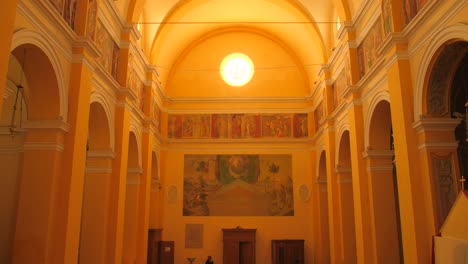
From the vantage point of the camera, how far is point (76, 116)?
30.7ft

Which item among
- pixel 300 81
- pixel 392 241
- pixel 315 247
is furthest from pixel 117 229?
pixel 300 81

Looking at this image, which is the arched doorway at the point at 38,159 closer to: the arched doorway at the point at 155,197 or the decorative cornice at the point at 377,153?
the decorative cornice at the point at 377,153

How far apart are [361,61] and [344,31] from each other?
1303 millimetres

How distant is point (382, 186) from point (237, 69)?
1141 centimetres

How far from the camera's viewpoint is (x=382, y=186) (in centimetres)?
1136

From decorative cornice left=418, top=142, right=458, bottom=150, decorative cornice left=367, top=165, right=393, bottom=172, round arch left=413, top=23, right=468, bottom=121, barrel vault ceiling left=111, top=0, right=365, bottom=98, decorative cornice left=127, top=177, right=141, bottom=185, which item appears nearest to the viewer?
round arch left=413, top=23, right=468, bottom=121

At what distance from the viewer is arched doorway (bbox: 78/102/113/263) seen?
11.4m

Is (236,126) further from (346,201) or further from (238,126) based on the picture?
(346,201)

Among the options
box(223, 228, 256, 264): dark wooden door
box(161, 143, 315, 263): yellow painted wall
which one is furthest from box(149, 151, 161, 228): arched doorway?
box(223, 228, 256, 264): dark wooden door

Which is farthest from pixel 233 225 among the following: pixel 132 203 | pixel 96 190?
pixel 96 190

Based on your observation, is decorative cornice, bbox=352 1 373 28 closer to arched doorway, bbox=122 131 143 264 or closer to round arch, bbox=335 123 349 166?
round arch, bbox=335 123 349 166

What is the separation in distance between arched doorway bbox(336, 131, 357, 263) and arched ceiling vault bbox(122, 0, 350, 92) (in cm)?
387

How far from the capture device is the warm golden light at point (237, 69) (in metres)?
21.1

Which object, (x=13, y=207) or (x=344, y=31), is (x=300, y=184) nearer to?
(x=344, y=31)
